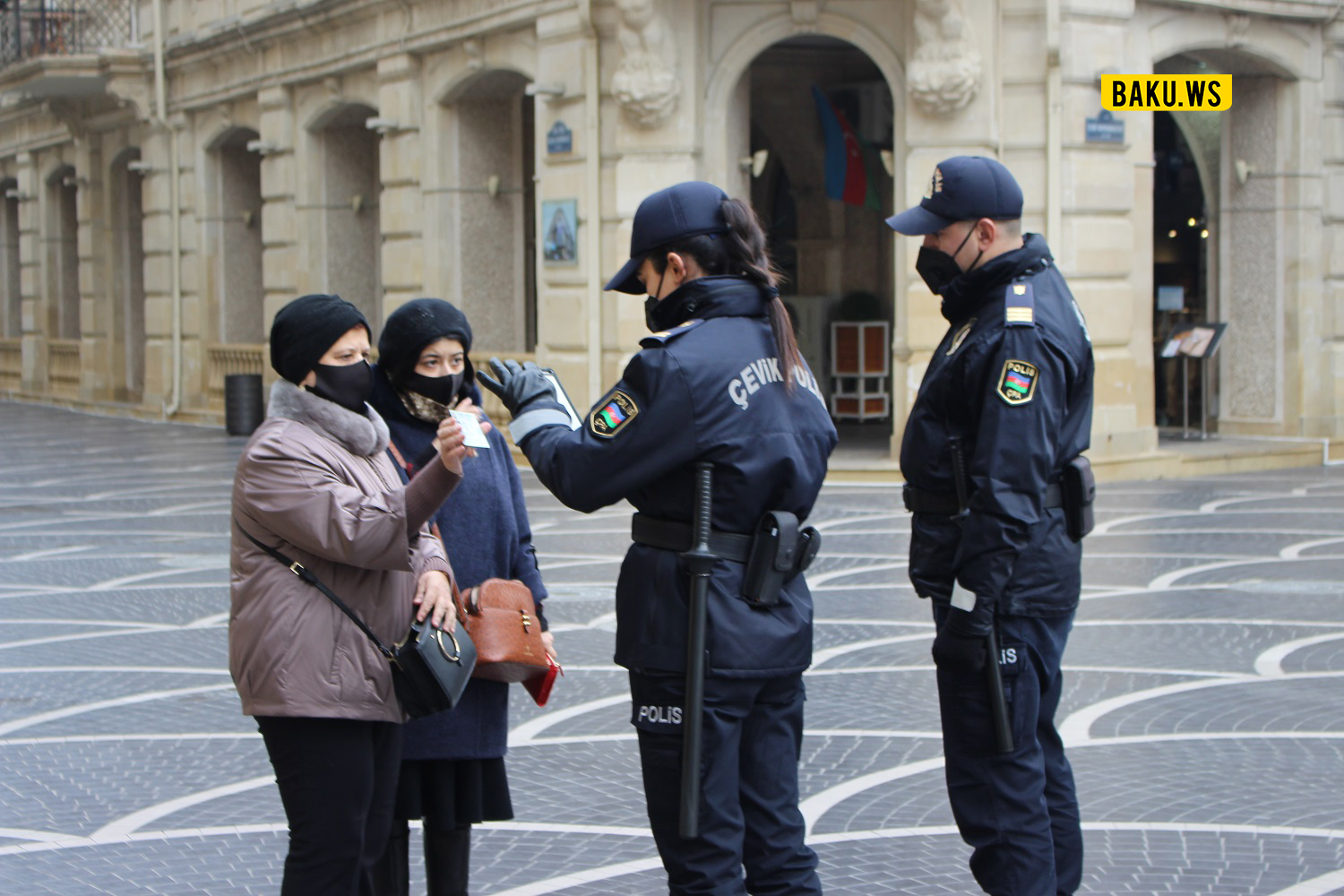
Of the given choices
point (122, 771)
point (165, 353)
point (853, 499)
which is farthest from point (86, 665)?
point (165, 353)

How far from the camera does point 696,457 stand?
3875 millimetres

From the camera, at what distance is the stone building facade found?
1705 cm

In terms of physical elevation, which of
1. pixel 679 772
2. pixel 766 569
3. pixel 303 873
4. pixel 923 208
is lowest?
pixel 303 873

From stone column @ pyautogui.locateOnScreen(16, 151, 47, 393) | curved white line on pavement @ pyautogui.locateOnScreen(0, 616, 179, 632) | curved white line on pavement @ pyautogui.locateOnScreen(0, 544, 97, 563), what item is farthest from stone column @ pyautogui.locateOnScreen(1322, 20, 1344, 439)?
stone column @ pyautogui.locateOnScreen(16, 151, 47, 393)

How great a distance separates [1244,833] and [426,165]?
17158mm

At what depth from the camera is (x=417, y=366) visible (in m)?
4.61

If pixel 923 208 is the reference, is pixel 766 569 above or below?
below

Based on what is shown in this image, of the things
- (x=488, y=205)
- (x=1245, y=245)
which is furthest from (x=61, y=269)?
(x=1245, y=245)

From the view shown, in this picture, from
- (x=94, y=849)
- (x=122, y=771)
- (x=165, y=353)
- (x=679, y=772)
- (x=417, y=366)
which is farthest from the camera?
(x=165, y=353)

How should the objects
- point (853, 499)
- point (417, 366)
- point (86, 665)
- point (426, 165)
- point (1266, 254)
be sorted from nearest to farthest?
1. point (417, 366)
2. point (86, 665)
3. point (853, 499)
4. point (1266, 254)
5. point (426, 165)

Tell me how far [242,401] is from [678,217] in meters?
21.0

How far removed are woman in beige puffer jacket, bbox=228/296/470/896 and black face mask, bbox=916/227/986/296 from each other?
1.44m

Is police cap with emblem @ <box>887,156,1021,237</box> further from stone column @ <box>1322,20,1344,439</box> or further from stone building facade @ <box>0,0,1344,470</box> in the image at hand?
stone column @ <box>1322,20,1344,439</box>

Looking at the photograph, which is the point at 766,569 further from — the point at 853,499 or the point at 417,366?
the point at 853,499
